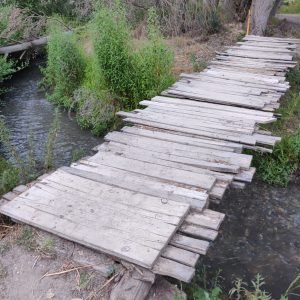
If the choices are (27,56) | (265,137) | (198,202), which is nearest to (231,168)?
(198,202)

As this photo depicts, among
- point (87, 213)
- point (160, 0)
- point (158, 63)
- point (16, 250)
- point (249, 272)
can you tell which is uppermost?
point (160, 0)

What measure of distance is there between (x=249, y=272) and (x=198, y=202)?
127 centimetres

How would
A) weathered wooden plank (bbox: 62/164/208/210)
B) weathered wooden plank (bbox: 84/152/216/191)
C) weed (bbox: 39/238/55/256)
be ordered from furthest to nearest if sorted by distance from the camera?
1. weathered wooden plank (bbox: 84/152/216/191)
2. weathered wooden plank (bbox: 62/164/208/210)
3. weed (bbox: 39/238/55/256)

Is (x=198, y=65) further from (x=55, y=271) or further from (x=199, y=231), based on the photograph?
(x=55, y=271)

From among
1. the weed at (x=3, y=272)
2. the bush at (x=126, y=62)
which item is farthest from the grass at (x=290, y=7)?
the weed at (x=3, y=272)

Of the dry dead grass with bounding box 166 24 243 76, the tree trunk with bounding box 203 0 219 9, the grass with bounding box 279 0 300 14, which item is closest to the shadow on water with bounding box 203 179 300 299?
the dry dead grass with bounding box 166 24 243 76

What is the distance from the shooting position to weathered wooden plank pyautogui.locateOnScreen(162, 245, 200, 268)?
279cm

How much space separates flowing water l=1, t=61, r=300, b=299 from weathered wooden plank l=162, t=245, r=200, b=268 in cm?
129

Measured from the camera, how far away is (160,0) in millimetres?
10133

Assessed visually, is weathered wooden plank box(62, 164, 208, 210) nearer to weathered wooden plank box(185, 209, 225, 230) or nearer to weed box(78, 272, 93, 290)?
weathered wooden plank box(185, 209, 225, 230)

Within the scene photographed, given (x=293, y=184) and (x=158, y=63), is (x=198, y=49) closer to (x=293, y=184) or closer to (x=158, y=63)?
(x=158, y=63)

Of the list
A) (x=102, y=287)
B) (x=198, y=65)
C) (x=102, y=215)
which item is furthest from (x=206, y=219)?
(x=198, y=65)

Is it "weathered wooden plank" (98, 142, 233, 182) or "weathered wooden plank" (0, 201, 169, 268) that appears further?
"weathered wooden plank" (98, 142, 233, 182)

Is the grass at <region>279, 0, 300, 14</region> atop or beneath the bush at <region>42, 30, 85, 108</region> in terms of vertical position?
atop
